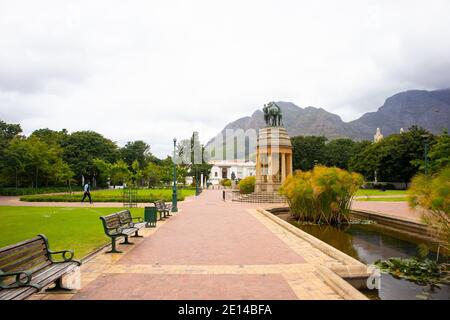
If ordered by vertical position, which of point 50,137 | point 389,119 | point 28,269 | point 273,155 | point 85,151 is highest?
point 389,119

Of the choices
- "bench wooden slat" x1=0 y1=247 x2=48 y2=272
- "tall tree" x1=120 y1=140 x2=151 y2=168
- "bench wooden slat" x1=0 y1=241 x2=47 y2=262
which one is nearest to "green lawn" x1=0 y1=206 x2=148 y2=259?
"bench wooden slat" x1=0 y1=241 x2=47 y2=262

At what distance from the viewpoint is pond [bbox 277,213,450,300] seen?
6.70 metres

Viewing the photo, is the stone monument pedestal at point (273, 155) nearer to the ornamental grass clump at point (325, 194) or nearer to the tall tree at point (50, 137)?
the ornamental grass clump at point (325, 194)

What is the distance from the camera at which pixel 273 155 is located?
115ft

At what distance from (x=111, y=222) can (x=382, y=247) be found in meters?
8.79

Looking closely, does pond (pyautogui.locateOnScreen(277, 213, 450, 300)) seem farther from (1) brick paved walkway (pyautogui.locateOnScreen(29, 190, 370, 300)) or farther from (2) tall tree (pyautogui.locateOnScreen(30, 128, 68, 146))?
(2) tall tree (pyautogui.locateOnScreen(30, 128, 68, 146))

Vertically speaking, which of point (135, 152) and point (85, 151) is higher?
point (135, 152)

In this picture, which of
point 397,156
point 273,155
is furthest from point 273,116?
point 397,156

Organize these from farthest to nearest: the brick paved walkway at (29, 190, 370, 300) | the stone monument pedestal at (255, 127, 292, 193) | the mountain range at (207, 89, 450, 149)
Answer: the mountain range at (207, 89, 450, 149) < the stone monument pedestal at (255, 127, 292, 193) < the brick paved walkway at (29, 190, 370, 300)

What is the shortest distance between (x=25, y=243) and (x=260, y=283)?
417 centimetres

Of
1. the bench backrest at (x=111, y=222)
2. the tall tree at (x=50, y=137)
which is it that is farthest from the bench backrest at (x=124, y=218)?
the tall tree at (x=50, y=137)

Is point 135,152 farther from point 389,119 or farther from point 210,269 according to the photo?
point 389,119

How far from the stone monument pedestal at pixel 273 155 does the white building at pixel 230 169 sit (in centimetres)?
6809

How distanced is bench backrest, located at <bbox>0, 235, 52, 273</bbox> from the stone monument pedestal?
29.0 m
